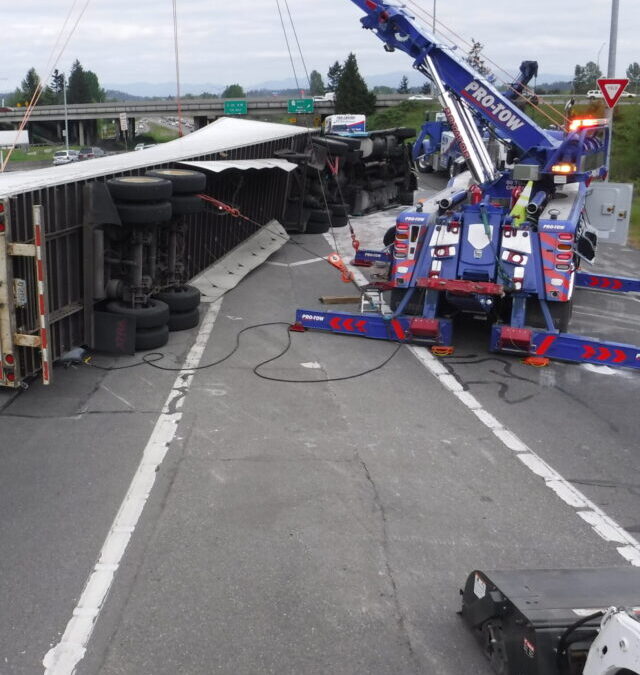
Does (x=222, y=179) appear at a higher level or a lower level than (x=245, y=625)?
higher

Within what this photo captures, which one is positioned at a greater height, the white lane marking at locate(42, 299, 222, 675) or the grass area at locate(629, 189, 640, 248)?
the grass area at locate(629, 189, 640, 248)

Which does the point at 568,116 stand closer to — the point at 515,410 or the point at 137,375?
the point at 515,410

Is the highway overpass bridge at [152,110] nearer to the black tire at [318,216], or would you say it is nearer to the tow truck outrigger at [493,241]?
the black tire at [318,216]

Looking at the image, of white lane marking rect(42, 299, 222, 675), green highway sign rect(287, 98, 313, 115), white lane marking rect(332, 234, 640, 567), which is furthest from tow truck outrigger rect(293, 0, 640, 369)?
green highway sign rect(287, 98, 313, 115)

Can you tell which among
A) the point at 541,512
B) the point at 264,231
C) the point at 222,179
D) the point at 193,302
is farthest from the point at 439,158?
the point at 541,512

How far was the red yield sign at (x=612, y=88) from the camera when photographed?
1495 cm

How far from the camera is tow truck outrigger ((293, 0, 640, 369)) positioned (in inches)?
385

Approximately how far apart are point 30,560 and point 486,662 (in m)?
2.98

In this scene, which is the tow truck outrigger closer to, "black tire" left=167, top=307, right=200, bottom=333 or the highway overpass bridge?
"black tire" left=167, top=307, right=200, bottom=333

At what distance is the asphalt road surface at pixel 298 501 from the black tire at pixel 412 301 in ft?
3.04

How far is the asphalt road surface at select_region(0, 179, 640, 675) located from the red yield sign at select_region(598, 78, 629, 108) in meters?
7.88

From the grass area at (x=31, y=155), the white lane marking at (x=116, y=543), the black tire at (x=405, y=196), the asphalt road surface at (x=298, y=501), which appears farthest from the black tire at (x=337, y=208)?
the grass area at (x=31, y=155)

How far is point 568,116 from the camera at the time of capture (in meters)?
12.8

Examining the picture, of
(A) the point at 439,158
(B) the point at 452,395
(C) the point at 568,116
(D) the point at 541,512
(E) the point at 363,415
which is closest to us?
(D) the point at 541,512
